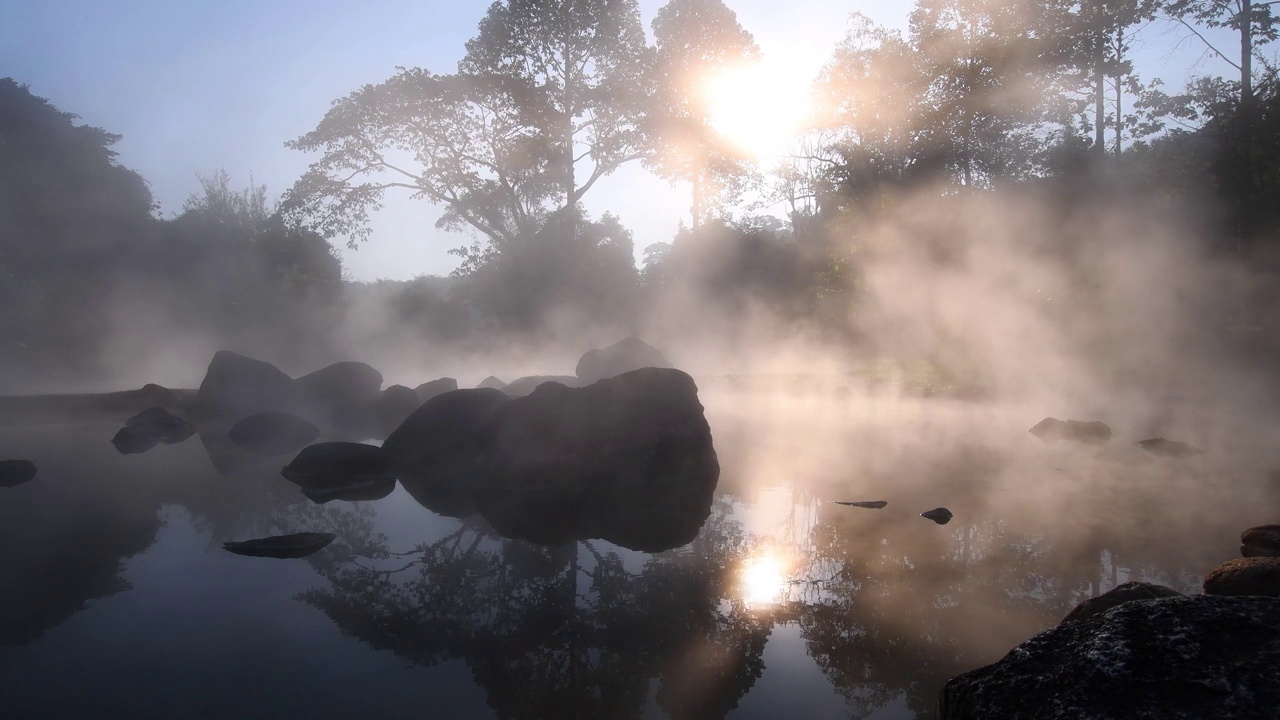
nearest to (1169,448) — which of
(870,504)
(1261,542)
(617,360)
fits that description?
(1261,542)

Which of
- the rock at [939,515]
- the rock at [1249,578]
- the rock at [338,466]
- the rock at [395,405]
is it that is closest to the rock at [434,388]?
the rock at [395,405]

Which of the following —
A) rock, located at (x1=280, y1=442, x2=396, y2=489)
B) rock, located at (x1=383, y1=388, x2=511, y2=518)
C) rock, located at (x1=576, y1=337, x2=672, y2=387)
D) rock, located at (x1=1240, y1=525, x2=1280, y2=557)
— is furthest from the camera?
rock, located at (x1=576, y1=337, x2=672, y2=387)

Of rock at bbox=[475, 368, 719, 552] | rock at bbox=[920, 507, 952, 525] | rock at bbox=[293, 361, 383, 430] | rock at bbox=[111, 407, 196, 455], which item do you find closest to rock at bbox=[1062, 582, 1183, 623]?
rock at bbox=[920, 507, 952, 525]

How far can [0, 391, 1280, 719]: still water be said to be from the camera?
3518mm

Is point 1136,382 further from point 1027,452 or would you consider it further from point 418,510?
point 418,510

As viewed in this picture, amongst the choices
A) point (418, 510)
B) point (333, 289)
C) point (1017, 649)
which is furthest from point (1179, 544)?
point (333, 289)

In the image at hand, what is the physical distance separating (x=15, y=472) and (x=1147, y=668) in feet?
40.5

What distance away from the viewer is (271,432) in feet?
41.3

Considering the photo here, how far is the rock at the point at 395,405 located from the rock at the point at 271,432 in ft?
4.77

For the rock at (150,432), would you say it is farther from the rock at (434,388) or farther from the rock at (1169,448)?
the rock at (1169,448)

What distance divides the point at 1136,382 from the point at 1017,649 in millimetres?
14972

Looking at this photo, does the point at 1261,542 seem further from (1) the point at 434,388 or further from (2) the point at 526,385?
(1) the point at 434,388

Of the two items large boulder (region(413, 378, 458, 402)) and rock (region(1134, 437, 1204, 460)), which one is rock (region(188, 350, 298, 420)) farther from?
rock (region(1134, 437, 1204, 460))

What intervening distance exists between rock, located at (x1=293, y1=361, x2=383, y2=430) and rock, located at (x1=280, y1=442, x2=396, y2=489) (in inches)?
218
